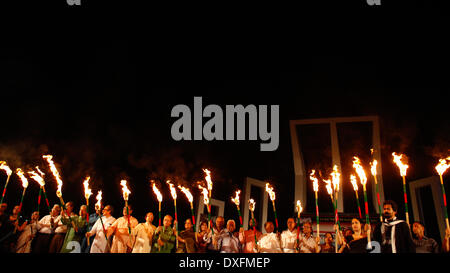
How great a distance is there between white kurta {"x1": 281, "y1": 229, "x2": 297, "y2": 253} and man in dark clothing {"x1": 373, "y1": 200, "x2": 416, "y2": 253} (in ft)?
6.07

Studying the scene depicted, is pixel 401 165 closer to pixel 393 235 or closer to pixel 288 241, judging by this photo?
pixel 393 235

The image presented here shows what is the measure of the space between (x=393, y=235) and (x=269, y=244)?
9.33 ft

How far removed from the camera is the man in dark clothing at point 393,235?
6.14 meters

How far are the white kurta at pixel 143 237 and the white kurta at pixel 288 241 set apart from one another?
11.3ft

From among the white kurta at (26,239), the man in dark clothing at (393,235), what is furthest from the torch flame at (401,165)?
the white kurta at (26,239)

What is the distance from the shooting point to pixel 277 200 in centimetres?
1216

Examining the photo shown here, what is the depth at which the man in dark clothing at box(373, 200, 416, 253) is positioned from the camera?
242 inches

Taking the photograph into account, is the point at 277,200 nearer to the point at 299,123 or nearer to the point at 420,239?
the point at 299,123

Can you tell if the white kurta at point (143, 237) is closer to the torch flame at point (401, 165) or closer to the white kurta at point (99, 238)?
the white kurta at point (99, 238)

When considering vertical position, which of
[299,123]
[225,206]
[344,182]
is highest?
[299,123]

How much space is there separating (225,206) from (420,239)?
6.88 meters

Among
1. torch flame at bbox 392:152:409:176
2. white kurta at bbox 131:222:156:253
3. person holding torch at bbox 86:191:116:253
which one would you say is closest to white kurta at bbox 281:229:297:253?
torch flame at bbox 392:152:409:176
